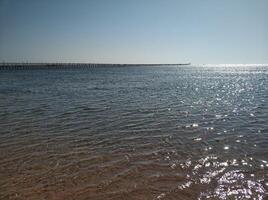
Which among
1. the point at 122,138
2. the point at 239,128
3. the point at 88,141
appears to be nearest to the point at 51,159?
the point at 88,141

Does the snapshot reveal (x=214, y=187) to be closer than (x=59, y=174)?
Yes

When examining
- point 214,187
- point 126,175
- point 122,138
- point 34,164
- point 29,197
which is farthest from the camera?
point 122,138

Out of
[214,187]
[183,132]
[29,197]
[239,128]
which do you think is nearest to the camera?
[29,197]

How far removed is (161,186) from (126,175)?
→ 3.90 feet

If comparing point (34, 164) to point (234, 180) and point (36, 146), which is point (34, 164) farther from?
point (234, 180)

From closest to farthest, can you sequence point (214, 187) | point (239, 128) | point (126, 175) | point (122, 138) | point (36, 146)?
point (214, 187) → point (126, 175) → point (36, 146) → point (122, 138) → point (239, 128)

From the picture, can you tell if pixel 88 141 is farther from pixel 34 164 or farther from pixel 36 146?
pixel 34 164

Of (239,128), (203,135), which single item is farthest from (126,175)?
(239,128)

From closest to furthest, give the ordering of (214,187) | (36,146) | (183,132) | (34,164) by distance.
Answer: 1. (214,187)
2. (34,164)
3. (36,146)
4. (183,132)

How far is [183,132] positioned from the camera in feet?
46.5

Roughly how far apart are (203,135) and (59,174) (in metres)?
7.06

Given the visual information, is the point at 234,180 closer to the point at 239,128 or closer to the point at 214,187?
the point at 214,187

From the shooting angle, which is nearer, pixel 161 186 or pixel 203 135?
pixel 161 186

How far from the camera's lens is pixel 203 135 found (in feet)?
44.7
